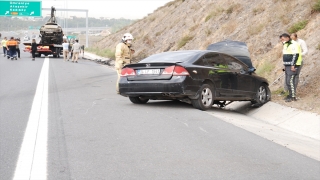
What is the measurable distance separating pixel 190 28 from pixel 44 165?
29.9 m

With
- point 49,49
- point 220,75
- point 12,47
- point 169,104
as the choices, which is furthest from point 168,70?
point 49,49

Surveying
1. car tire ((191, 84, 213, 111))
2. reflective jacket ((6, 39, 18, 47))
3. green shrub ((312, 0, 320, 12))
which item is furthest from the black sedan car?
reflective jacket ((6, 39, 18, 47))

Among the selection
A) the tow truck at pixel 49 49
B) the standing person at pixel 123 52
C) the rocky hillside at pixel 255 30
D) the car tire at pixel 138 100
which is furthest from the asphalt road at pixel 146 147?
the tow truck at pixel 49 49

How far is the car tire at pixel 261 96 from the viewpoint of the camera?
561 inches

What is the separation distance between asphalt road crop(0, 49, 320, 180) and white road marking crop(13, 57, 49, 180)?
0.08m

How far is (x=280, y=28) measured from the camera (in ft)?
75.7

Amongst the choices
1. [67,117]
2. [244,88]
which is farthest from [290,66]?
[67,117]

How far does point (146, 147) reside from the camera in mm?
8148

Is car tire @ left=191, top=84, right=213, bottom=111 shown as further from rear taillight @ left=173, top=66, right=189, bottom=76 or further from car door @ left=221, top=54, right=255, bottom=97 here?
car door @ left=221, top=54, right=255, bottom=97

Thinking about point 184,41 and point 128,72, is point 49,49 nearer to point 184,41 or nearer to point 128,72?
point 184,41

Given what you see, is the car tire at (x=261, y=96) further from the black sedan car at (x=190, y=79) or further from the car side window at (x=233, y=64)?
the car side window at (x=233, y=64)

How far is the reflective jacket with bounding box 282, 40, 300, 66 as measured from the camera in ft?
44.4

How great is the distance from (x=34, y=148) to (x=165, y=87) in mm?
4786

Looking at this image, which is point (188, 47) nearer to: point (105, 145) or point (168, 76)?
point (168, 76)
